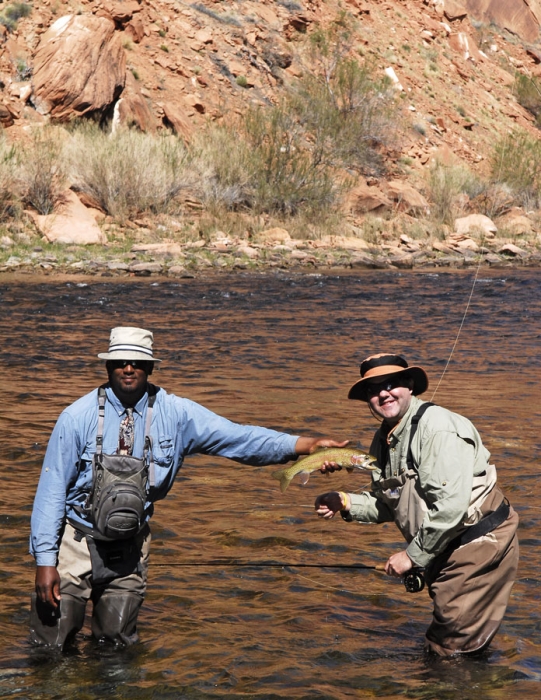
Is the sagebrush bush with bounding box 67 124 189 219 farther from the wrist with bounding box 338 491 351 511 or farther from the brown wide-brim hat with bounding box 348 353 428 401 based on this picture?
the brown wide-brim hat with bounding box 348 353 428 401

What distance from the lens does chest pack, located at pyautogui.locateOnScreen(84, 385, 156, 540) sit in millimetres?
3916

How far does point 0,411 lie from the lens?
9.71 meters

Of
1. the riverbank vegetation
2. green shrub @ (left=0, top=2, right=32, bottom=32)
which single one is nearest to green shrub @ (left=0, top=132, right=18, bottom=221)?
the riverbank vegetation

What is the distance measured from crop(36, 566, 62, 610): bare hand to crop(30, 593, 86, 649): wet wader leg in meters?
0.11

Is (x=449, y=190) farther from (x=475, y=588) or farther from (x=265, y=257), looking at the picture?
(x=475, y=588)

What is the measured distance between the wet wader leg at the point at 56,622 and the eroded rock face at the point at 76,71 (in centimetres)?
3017

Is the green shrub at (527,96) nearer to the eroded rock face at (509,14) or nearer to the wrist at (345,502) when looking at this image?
the eroded rock face at (509,14)

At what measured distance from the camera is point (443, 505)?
12.4 feet

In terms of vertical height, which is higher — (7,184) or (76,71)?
(76,71)

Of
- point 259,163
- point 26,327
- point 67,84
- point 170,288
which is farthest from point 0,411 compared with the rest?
point 67,84

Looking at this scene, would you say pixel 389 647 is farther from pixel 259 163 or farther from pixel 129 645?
pixel 259 163

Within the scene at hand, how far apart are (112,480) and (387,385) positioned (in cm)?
117

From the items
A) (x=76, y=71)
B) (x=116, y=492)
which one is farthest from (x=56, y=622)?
(x=76, y=71)

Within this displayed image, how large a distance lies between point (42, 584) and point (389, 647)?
1723mm
